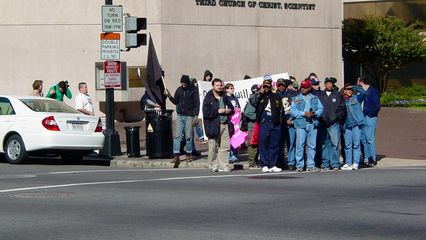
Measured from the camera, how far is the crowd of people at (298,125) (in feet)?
62.2

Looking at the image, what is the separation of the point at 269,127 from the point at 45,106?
543 cm

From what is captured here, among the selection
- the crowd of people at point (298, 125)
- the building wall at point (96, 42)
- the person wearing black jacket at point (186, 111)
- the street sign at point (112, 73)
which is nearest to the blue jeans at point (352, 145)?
the crowd of people at point (298, 125)

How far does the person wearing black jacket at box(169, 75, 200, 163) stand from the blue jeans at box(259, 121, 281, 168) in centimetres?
231

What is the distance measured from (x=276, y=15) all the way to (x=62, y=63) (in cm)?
829

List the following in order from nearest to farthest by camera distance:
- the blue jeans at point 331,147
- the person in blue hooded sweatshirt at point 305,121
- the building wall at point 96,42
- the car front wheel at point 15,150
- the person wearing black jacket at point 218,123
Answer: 1. the person wearing black jacket at point 218,123
2. the person in blue hooded sweatshirt at point 305,121
3. the blue jeans at point 331,147
4. the car front wheel at point 15,150
5. the building wall at point 96,42

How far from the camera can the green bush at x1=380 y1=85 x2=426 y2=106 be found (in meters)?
43.7

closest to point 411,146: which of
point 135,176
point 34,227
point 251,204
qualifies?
point 135,176

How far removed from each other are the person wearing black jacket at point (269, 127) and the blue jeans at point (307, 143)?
1.23ft

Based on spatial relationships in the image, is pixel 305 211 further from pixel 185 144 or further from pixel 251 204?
A: pixel 185 144

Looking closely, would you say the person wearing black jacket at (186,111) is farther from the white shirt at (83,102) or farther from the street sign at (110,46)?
the white shirt at (83,102)

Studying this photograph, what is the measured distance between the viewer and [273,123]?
1900cm

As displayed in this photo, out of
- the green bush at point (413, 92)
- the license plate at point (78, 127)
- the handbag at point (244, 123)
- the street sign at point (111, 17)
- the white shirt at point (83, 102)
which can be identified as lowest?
the green bush at point (413, 92)

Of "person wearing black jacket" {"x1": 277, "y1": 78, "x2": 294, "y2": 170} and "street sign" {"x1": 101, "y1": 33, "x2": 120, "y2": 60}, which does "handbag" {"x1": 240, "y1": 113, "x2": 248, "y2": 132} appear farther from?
"street sign" {"x1": 101, "y1": 33, "x2": 120, "y2": 60}

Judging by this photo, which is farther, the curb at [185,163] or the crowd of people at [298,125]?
the curb at [185,163]
